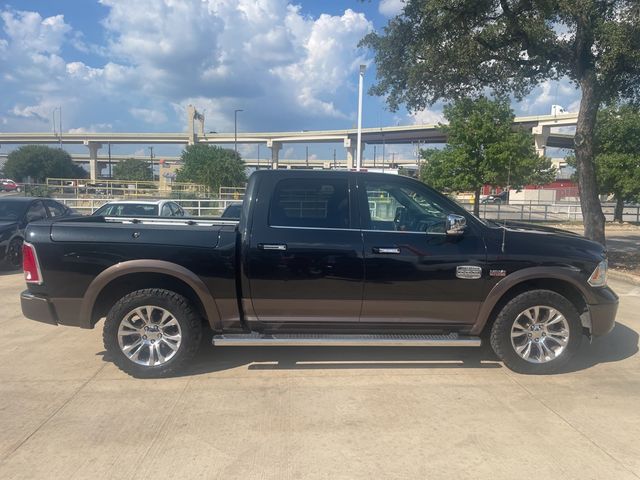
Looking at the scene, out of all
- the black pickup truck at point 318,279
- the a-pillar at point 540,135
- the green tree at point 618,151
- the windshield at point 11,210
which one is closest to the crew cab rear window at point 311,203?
the black pickup truck at point 318,279

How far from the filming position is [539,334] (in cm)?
→ 494

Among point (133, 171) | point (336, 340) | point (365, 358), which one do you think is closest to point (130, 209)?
point (365, 358)

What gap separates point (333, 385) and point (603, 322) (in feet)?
8.95

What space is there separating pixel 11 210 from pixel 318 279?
9123mm

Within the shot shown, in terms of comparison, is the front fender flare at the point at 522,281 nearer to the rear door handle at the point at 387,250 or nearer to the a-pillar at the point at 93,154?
the rear door handle at the point at 387,250

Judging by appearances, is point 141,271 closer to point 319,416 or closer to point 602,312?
point 319,416

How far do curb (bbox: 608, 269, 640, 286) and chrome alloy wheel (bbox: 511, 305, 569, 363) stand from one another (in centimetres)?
620

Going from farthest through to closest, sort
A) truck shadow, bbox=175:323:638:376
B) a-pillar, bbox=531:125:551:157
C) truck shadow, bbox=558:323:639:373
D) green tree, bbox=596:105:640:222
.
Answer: a-pillar, bbox=531:125:551:157 → green tree, bbox=596:105:640:222 → truck shadow, bbox=558:323:639:373 → truck shadow, bbox=175:323:638:376

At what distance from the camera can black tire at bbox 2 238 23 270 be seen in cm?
1023

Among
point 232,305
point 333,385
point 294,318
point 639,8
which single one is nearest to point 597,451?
point 333,385

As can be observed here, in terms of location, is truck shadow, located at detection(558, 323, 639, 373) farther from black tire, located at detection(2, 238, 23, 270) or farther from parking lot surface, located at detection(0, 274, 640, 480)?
black tire, located at detection(2, 238, 23, 270)

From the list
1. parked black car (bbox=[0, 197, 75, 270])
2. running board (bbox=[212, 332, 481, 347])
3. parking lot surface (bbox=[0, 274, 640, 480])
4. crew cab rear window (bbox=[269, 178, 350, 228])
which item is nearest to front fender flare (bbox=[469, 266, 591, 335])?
running board (bbox=[212, 332, 481, 347])

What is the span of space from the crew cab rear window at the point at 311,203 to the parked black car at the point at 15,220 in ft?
25.7

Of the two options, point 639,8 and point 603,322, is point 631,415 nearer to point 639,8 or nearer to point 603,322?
point 603,322
